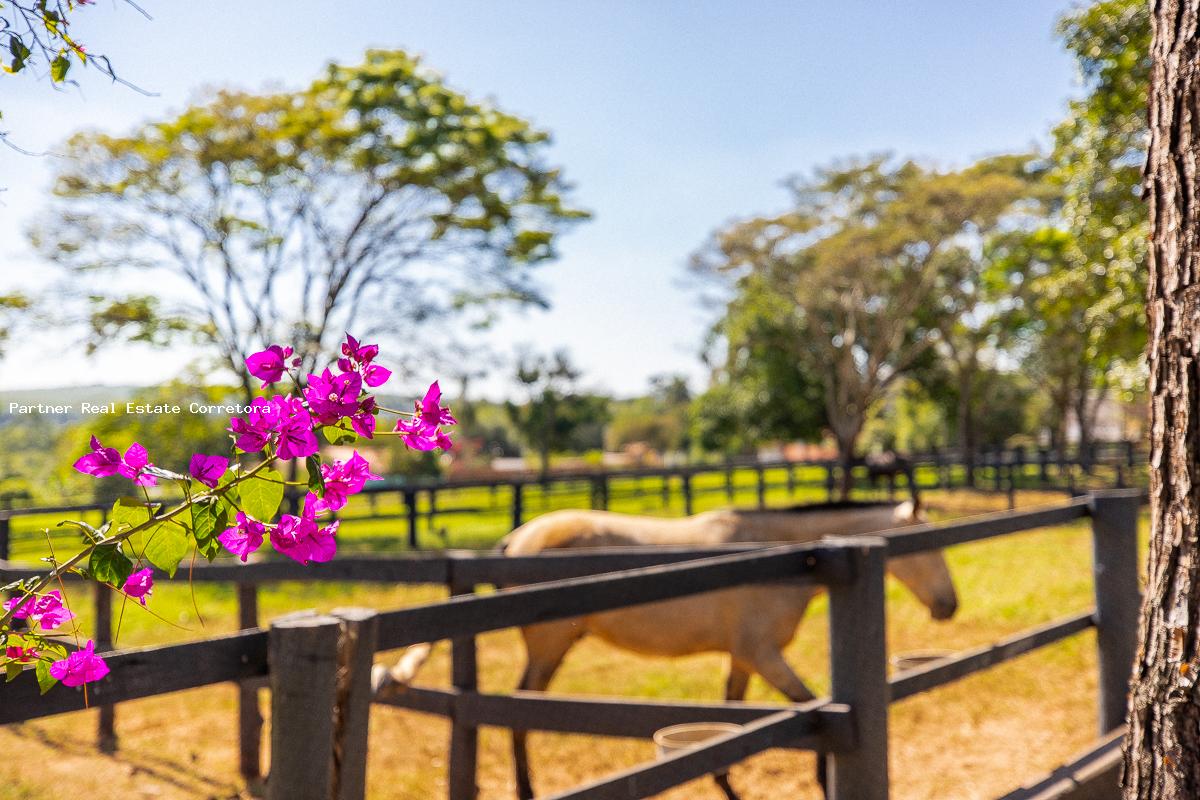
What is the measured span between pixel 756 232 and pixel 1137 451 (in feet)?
39.5

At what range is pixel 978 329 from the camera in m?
29.4

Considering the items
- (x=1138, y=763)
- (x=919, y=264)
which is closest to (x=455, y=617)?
(x=1138, y=763)

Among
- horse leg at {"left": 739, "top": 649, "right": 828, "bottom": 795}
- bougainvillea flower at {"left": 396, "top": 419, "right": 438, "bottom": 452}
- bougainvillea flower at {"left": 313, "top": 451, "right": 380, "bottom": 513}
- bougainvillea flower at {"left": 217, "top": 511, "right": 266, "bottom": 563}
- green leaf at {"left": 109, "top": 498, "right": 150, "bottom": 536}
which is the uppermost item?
bougainvillea flower at {"left": 396, "top": 419, "right": 438, "bottom": 452}

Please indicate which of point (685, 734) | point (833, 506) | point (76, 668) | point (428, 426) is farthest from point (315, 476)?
point (833, 506)

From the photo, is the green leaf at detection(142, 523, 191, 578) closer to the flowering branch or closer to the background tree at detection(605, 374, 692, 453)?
the flowering branch

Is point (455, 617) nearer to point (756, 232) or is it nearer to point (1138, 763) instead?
point (1138, 763)

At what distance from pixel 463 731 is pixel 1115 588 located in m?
2.62

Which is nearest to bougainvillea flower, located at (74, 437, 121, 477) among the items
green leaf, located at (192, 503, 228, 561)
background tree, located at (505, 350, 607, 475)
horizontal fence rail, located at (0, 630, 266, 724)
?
green leaf, located at (192, 503, 228, 561)

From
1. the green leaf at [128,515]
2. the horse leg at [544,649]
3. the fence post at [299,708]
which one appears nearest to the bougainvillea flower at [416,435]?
the green leaf at [128,515]

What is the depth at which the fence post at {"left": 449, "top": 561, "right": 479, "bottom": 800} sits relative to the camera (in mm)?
3041

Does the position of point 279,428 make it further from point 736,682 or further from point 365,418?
point 736,682

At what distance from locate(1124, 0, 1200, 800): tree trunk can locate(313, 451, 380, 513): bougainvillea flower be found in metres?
1.64

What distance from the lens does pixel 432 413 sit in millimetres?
1224

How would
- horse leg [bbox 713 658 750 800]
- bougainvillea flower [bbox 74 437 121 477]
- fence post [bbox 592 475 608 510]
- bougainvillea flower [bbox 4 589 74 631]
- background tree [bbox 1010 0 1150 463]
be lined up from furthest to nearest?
fence post [bbox 592 475 608 510], background tree [bbox 1010 0 1150 463], horse leg [bbox 713 658 750 800], bougainvillea flower [bbox 4 589 74 631], bougainvillea flower [bbox 74 437 121 477]
